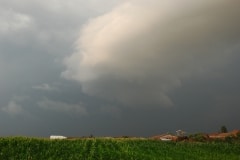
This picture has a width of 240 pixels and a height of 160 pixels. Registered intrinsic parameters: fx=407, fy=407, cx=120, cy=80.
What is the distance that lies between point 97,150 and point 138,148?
6976 millimetres

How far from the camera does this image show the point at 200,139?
74.9 m

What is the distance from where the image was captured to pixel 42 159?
→ 43312mm

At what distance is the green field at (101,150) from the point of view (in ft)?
149

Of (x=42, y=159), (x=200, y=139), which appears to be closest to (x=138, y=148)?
(x=42, y=159)

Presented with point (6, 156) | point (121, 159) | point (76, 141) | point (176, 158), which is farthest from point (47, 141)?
point (176, 158)

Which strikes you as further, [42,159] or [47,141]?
[47,141]

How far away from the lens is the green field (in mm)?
45281

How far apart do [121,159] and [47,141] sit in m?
13.4

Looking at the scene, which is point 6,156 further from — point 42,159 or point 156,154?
point 156,154

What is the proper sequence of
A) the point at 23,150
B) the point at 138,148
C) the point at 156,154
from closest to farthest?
the point at 23,150 < the point at 156,154 < the point at 138,148

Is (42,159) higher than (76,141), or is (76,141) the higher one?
(76,141)

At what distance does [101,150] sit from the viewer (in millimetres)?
49688

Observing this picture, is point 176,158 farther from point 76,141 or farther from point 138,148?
point 76,141

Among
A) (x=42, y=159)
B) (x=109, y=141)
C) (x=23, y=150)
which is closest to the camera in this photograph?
(x=42, y=159)
